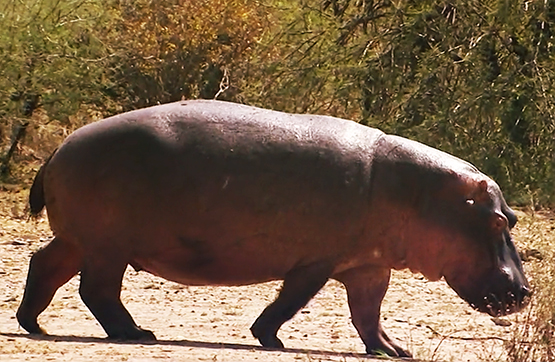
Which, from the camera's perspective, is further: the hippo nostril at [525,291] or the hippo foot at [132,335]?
the hippo nostril at [525,291]

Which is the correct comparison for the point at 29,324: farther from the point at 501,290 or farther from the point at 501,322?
the point at 501,322

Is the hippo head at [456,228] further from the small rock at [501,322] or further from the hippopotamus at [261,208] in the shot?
the small rock at [501,322]

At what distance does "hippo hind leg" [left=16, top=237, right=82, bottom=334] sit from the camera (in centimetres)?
766

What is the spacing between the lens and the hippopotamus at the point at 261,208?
7191 mm

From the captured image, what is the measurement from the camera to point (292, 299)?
7.29 m

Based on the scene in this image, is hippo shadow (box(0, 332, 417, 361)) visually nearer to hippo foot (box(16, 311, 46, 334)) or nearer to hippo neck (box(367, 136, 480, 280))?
hippo foot (box(16, 311, 46, 334))

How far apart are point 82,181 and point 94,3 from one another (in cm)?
1314

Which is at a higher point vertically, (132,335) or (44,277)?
(44,277)

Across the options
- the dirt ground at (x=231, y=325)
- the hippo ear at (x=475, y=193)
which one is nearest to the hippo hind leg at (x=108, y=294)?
the dirt ground at (x=231, y=325)

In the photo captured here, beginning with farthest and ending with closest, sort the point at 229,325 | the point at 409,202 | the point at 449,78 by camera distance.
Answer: the point at 449,78
the point at 229,325
the point at 409,202

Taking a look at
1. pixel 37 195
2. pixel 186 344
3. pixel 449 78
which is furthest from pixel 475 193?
pixel 449 78

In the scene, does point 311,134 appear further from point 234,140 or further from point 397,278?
point 397,278

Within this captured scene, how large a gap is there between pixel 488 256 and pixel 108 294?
209 cm

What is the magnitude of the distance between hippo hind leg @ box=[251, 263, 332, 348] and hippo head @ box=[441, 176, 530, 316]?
0.76 metres
